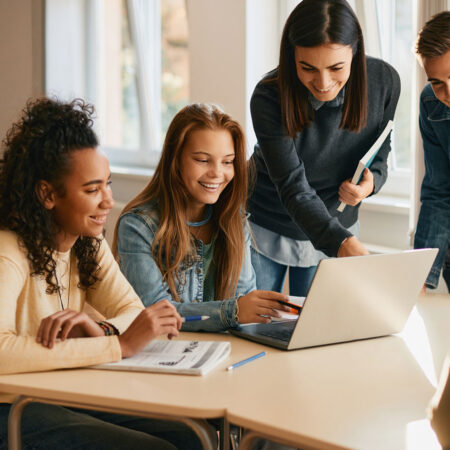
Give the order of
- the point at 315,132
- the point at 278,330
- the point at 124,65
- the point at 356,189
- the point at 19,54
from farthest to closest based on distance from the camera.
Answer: the point at 19,54 < the point at 124,65 < the point at 315,132 < the point at 356,189 < the point at 278,330

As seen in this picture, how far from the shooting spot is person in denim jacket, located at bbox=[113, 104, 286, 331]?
5.66 feet

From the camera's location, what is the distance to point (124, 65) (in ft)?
Answer: 16.3

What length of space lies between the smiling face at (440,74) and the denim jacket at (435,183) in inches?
5.7

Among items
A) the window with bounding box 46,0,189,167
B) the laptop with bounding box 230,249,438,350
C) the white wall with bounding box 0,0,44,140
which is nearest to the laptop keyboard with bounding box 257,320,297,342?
the laptop with bounding box 230,249,438,350

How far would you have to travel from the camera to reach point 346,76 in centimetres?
186

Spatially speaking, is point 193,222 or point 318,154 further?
point 318,154

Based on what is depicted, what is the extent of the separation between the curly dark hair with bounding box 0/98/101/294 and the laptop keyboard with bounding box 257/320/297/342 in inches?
18.0

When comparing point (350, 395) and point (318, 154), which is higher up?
point (318, 154)

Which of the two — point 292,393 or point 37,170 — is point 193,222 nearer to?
point 37,170

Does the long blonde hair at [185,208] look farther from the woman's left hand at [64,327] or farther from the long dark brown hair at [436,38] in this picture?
the long dark brown hair at [436,38]

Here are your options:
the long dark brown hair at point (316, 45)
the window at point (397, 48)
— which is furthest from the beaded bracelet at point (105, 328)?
the window at point (397, 48)

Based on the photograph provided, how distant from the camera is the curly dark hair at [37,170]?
1.43 meters

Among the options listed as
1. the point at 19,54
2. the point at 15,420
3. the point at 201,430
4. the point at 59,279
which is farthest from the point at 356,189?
the point at 19,54

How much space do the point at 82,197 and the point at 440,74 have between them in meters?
0.92
